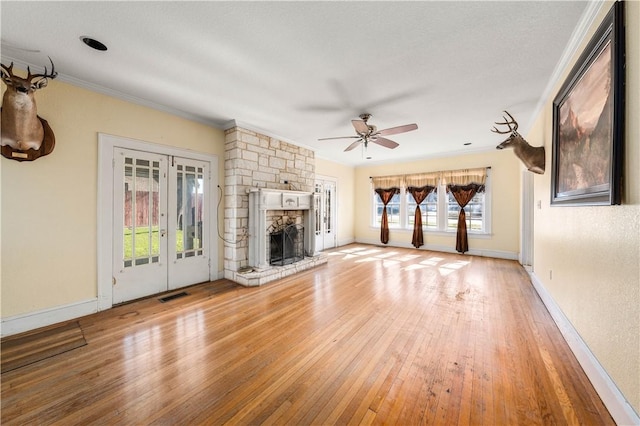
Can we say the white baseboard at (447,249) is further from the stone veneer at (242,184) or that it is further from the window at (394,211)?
the stone veneer at (242,184)

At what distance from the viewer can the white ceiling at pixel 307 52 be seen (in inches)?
73.5

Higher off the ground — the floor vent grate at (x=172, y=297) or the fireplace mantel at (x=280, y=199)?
the fireplace mantel at (x=280, y=199)

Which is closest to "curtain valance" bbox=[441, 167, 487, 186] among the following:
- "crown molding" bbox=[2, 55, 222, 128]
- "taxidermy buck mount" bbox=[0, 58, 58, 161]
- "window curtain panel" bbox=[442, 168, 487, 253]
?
"window curtain panel" bbox=[442, 168, 487, 253]

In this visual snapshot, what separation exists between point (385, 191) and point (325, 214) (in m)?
2.13

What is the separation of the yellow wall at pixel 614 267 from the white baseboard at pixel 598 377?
52mm

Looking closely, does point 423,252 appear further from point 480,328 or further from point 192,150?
point 192,150

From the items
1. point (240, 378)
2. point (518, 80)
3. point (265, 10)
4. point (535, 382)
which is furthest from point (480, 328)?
point (265, 10)

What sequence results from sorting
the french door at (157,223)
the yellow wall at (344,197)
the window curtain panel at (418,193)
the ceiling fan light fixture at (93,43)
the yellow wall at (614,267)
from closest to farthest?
the yellow wall at (614,267)
the ceiling fan light fixture at (93,43)
the french door at (157,223)
the window curtain panel at (418,193)
the yellow wall at (344,197)

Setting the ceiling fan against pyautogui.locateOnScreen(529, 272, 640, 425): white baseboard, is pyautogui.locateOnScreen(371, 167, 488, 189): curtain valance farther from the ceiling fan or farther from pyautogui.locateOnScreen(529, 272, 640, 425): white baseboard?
pyautogui.locateOnScreen(529, 272, 640, 425): white baseboard

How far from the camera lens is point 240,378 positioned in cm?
188

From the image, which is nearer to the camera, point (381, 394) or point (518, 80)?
point (381, 394)

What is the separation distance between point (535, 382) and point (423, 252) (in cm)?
517

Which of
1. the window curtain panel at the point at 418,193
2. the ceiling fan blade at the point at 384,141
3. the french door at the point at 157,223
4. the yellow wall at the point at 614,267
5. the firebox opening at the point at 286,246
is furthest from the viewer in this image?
the window curtain panel at the point at 418,193

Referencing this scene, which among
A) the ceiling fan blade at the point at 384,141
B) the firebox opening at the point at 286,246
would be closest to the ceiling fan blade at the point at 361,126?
the ceiling fan blade at the point at 384,141
